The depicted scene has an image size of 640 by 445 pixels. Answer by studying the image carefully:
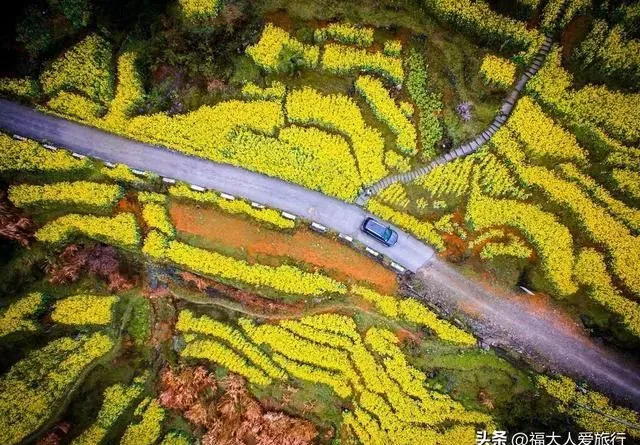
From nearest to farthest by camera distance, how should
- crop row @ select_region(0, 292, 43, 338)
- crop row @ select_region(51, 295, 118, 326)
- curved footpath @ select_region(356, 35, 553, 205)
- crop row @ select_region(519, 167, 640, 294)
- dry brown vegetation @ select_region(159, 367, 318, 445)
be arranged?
crop row @ select_region(0, 292, 43, 338), crop row @ select_region(519, 167, 640, 294), dry brown vegetation @ select_region(159, 367, 318, 445), crop row @ select_region(51, 295, 118, 326), curved footpath @ select_region(356, 35, 553, 205)

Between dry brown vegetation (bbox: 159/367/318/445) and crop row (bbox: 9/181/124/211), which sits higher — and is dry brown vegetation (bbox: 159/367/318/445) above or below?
below

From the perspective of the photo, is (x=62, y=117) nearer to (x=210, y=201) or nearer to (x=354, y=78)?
(x=210, y=201)

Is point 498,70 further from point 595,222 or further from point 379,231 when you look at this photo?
point 379,231

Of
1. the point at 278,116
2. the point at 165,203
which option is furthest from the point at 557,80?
the point at 165,203

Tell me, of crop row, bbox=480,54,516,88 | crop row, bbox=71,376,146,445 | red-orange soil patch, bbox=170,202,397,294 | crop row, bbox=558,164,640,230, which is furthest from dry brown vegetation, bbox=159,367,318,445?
crop row, bbox=480,54,516,88

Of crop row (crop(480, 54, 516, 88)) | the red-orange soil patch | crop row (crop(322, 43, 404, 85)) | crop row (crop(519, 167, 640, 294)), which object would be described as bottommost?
the red-orange soil patch

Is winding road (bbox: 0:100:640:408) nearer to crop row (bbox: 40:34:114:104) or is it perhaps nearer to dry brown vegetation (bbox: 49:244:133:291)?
crop row (bbox: 40:34:114:104)

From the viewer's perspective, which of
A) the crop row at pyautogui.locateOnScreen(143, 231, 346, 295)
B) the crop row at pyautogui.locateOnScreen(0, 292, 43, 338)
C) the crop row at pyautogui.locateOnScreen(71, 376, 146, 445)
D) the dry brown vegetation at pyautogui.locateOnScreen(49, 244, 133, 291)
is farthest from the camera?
the crop row at pyautogui.locateOnScreen(143, 231, 346, 295)
